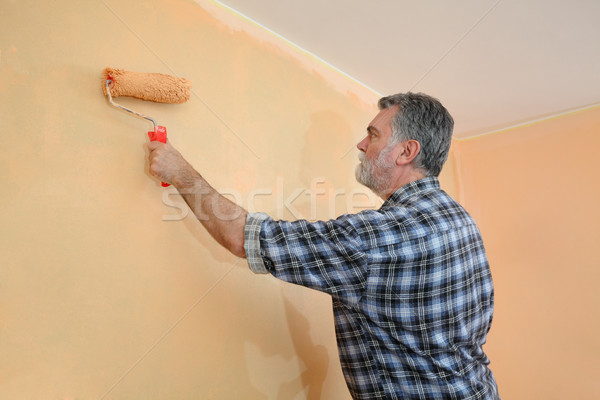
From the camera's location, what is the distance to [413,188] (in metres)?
1.06

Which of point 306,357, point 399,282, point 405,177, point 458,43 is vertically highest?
point 458,43

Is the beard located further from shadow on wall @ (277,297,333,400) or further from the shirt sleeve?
shadow on wall @ (277,297,333,400)

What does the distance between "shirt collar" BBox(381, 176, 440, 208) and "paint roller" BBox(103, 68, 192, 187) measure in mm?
581

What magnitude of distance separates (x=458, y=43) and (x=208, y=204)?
3.75 ft

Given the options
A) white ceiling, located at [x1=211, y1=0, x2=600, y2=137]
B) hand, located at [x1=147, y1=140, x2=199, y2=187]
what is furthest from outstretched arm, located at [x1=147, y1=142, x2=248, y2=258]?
white ceiling, located at [x1=211, y1=0, x2=600, y2=137]

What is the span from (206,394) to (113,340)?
0.28 m

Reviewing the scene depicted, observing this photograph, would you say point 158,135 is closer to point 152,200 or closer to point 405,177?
point 152,200

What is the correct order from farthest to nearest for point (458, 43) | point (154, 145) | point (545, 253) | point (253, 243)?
point (545, 253), point (458, 43), point (154, 145), point (253, 243)

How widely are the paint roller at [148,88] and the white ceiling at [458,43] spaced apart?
1.36 feet

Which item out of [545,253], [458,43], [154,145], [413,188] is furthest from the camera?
[545,253]

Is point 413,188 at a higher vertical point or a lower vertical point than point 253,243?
higher

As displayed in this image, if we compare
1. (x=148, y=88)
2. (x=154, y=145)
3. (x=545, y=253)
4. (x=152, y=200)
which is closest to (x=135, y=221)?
(x=152, y=200)

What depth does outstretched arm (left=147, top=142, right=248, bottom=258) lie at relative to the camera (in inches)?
34.1

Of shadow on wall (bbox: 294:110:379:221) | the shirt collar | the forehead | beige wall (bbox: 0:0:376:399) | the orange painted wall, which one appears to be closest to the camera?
beige wall (bbox: 0:0:376:399)
